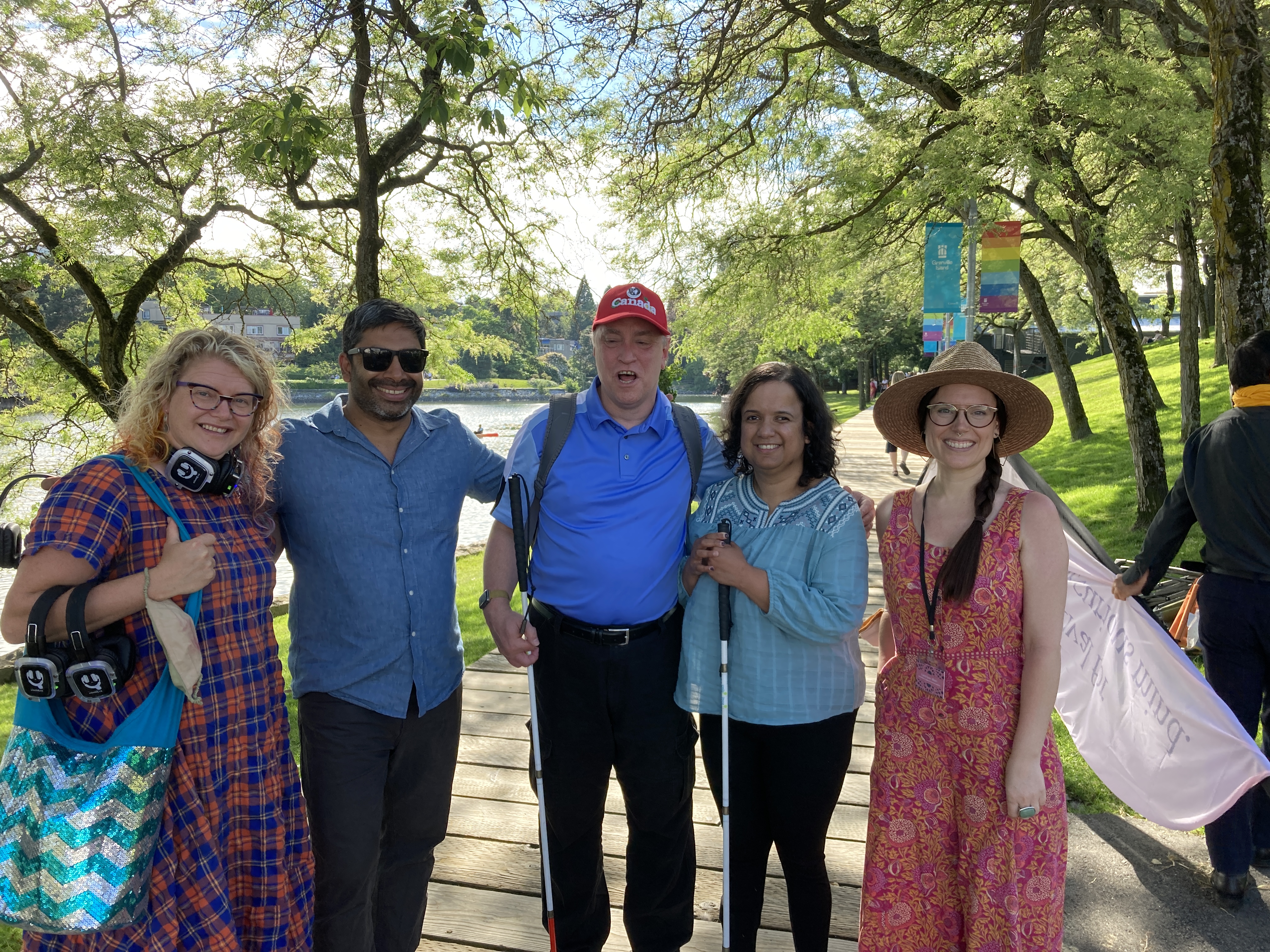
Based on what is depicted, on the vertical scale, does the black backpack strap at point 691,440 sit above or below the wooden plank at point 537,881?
above

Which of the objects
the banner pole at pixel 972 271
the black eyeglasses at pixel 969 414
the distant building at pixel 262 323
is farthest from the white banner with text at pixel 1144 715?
the distant building at pixel 262 323

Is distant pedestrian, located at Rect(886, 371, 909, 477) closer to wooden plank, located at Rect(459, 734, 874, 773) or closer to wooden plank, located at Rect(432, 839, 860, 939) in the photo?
wooden plank, located at Rect(459, 734, 874, 773)

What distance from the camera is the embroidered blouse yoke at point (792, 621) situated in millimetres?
2463

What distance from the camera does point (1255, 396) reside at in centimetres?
344

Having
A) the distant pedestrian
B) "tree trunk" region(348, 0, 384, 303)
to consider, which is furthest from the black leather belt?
the distant pedestrian

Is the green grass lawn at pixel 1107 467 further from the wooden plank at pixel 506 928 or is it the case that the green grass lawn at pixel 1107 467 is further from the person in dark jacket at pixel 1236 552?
the wooden plank at pixel 506 928

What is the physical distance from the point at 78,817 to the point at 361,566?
3.25 ft

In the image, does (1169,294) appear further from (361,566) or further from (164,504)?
(164,504)

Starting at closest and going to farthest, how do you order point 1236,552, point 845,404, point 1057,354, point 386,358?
point 386,358 < point 1236,552 < point 1057,354 < point 845,404

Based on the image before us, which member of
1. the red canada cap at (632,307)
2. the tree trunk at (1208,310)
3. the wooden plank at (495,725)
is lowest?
the wooden plank at (495,725)

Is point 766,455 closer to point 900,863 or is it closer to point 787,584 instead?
point 787,584

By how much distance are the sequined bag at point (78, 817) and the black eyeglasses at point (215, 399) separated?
76 centimetres

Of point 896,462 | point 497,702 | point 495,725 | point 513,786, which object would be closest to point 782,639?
point 513,786

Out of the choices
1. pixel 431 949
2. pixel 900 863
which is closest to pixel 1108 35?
pixel 900 863
